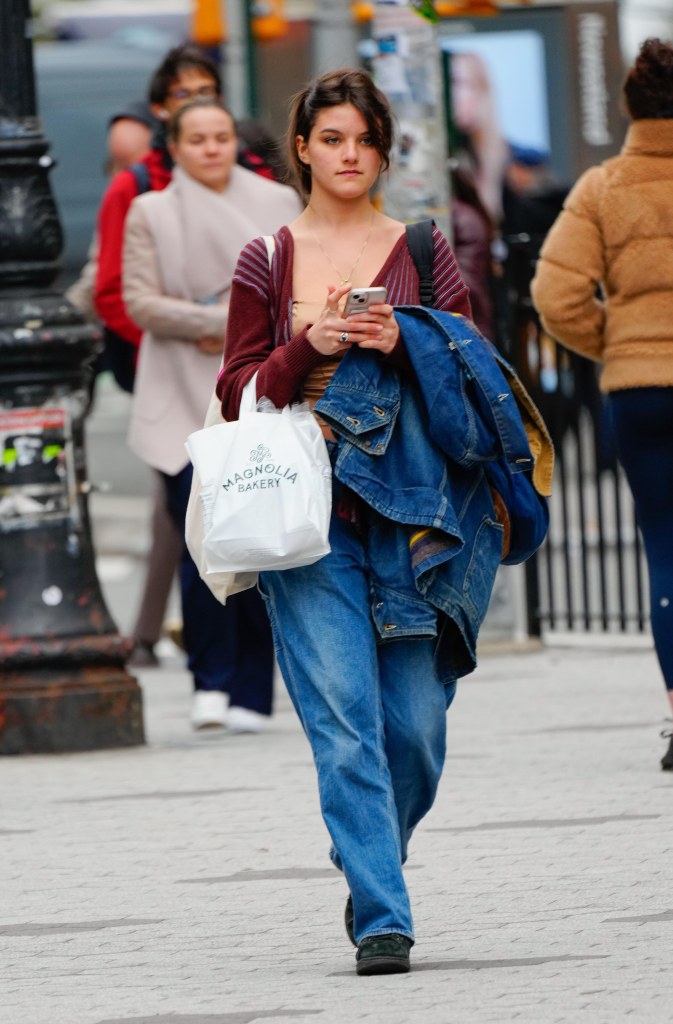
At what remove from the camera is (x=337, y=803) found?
478 centimetres

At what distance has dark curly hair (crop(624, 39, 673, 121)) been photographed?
23.0 ft

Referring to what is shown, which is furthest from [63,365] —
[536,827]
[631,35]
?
[631,35]

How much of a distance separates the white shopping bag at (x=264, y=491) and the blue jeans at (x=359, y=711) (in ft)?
0.41

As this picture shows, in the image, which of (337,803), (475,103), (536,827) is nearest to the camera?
(337,803)

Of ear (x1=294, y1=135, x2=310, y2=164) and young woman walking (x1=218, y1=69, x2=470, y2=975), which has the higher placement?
ear (x1=294, y1=135, x2=310, y2=164)

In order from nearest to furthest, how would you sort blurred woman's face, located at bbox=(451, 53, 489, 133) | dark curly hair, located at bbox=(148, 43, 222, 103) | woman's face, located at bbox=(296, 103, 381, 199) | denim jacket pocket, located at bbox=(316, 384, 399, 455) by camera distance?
denim jacket pocket, located at bbox=(316, 384, 399, 455), woman's face, located at bbox=(296, 103, 381, 199), dark curly hair, located at bbox=(148, 43, 222, 103), blurred woman's face, located at bbox=(451, 53, 489, 133)

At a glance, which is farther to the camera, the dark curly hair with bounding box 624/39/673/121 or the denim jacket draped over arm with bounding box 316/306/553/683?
the dark curly hair with bounding box 624/39/673/121

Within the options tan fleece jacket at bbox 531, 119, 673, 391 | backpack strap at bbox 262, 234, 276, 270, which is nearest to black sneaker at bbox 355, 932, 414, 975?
backpack strap at bbox 262, 234, 276, 270

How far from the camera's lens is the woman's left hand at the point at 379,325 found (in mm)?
4723

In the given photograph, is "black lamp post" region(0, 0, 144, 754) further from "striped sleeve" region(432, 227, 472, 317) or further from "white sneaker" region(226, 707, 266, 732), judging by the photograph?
Result: "striped sleeve" region(432, 227, 472, 317)

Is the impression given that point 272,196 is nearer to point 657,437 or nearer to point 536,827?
point 657,437

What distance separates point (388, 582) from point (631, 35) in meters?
20.6

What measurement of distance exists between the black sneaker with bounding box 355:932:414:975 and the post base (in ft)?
11.2

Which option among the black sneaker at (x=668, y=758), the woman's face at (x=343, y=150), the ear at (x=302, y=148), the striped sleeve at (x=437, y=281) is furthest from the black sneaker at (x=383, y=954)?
the black sneaker at (x=668, y=758)
